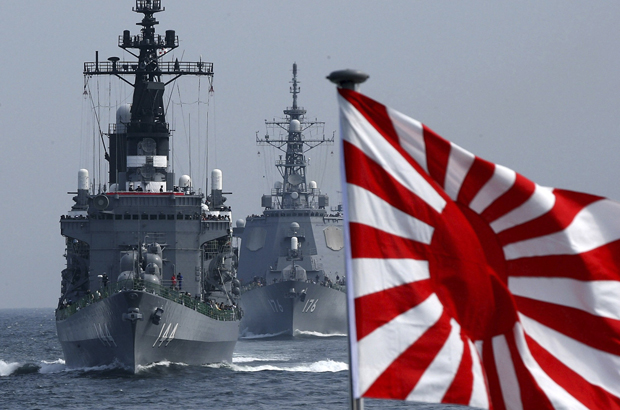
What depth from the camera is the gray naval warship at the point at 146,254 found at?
107 feet

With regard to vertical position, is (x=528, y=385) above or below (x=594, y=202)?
below

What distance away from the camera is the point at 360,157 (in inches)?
261

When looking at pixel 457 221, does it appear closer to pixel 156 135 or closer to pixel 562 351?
pixel 562 351

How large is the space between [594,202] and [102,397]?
22091 millimetres

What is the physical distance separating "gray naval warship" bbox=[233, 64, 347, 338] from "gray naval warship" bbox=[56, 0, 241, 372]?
1938 centimetres

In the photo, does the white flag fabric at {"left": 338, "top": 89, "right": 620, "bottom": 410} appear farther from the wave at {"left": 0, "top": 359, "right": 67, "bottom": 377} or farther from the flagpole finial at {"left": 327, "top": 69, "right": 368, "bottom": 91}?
the wave at {"left": 0, "top": 359, "right": 67, "bottom": 377}

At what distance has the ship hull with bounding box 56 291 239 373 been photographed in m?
31.9

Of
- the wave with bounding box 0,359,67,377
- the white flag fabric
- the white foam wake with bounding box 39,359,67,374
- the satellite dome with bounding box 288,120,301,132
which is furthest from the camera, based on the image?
the satellite dome with bounding box 288,120,301,132

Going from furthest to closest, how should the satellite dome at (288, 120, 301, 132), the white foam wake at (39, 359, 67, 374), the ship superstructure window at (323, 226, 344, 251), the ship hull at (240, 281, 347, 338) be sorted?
the satellite dome at (288, 120, 301, 132)
the ship superstructure window at (323, 226, 344, 251)
the ship hull at (240, 281, 347, 338)
the white foam wake at (39, 359, 67, 374)

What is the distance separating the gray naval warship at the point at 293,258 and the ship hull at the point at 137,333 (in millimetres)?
24896

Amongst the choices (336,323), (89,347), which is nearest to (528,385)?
(89,347)

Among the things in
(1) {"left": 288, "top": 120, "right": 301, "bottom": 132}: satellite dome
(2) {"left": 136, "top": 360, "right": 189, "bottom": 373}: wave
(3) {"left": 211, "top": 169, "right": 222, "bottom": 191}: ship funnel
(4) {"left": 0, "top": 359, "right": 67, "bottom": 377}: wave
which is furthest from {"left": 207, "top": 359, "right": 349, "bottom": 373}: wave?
(1) {"left": 288, "top": 120, "right": 301, "bottom": 132}: satellite dome

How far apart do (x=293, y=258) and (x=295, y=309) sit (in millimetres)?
5095

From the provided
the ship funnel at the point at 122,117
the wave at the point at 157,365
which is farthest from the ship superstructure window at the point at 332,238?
the wave at the point at 157,365
